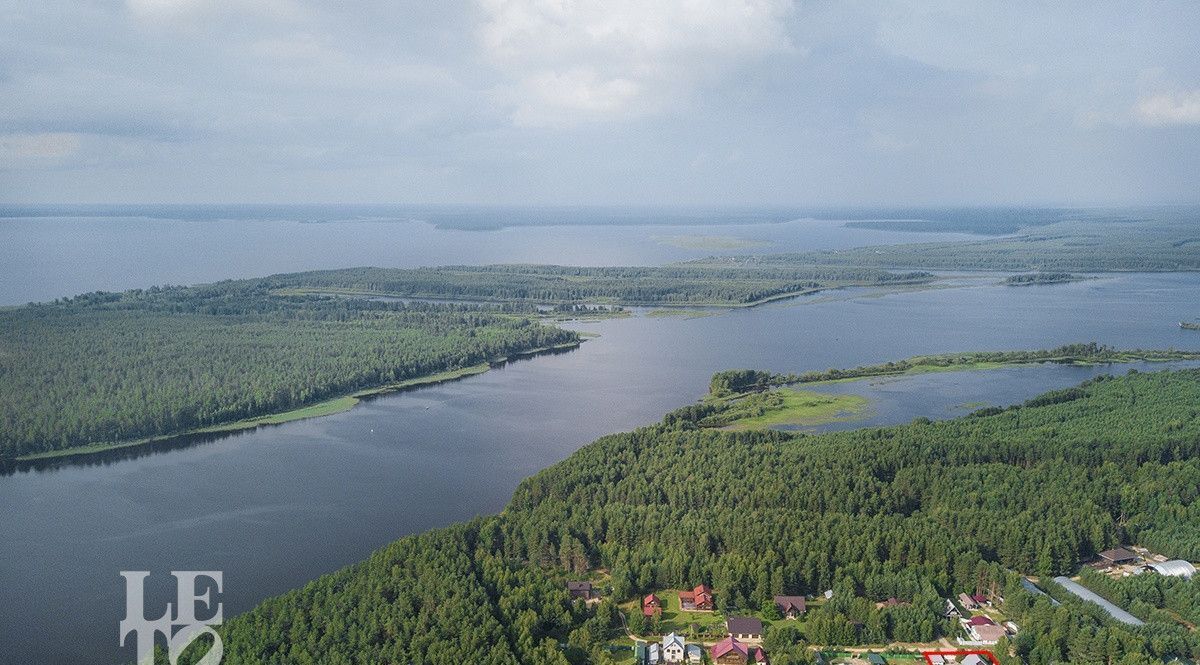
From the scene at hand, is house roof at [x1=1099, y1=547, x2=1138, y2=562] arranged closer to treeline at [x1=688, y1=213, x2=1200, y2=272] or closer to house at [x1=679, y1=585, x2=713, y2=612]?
house at [x1=679, y1=585, x2=713, y2=612]

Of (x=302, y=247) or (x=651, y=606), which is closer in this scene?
(x=651, y=606)

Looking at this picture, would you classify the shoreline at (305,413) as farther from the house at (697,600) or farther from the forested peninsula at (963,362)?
the house at (697,600)

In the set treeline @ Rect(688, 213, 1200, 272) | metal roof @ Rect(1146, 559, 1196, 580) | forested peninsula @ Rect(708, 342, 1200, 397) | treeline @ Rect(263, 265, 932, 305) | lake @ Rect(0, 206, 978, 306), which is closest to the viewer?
metal roof @ Rect(1146, 559, 1196, 580)

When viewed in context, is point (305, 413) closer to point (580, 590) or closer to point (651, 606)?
point (580, 590)

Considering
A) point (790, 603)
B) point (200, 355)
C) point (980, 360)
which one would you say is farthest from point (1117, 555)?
point (200, 355)

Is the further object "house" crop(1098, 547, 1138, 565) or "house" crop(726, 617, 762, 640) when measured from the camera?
"house" crop(1098, 547, 1138, 565)

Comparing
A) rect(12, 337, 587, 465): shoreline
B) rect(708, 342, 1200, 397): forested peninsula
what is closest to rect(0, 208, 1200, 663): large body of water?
rect(12, 337, 587, 465): shoreline

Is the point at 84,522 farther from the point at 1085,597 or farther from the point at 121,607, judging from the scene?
the point at 1085,597
